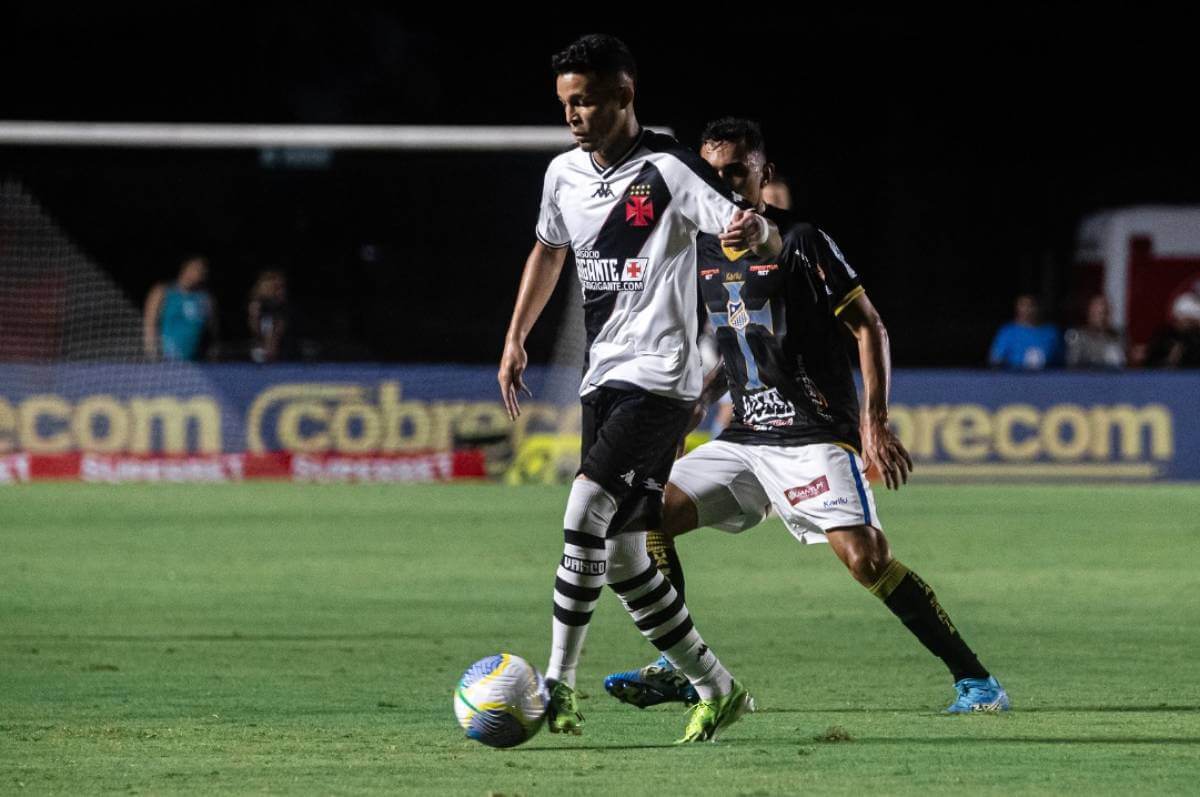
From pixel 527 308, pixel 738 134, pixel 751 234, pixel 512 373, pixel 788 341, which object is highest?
pixel 738 134

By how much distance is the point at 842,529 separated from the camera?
7305mm

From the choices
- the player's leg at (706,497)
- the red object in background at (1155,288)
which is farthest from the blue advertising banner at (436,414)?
the player's leg at (706,497)

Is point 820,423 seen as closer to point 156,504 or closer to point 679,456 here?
point 679,456

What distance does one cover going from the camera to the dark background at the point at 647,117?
3412 cm

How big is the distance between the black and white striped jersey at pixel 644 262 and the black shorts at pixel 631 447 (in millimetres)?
54

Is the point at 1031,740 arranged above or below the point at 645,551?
below

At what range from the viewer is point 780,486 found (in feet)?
24.7

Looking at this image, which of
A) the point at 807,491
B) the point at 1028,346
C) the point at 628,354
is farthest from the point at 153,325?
the point at 628,354

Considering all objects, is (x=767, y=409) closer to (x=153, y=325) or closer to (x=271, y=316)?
(x=153, y=325)

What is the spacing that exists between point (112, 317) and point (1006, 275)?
16972 millimetres

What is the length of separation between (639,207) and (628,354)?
48cm

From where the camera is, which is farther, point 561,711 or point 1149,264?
point 1149,264

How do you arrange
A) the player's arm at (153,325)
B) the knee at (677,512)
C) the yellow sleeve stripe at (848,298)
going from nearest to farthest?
the yellow sleeve stripe at (848,298)
the knee at (677,512)
the player's arm at (153,325)

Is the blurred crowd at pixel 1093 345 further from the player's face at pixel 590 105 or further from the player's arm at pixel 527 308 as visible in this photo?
the player's face at pixel 590 105
